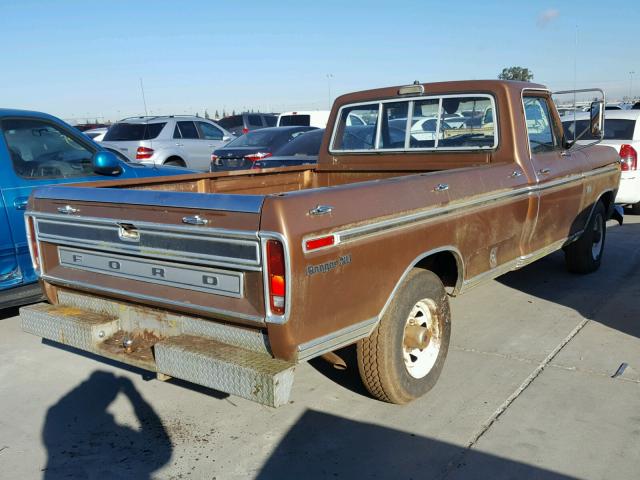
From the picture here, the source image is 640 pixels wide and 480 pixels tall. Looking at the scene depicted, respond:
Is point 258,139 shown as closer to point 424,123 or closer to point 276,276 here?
point 424,123

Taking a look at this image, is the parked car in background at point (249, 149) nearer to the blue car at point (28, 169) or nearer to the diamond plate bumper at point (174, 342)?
the blue car at point (28, 169)

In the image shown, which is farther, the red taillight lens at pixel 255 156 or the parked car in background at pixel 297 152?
the red taillight lens at pixel 255 156

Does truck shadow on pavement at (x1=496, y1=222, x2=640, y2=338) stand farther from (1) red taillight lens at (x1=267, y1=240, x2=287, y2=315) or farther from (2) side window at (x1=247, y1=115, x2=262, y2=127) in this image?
(2) side window at (x1=247, y1=115, x2=262, y2=127)

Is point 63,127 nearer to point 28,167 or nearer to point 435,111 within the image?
point 28,167

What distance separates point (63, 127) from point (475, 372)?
13.9ft

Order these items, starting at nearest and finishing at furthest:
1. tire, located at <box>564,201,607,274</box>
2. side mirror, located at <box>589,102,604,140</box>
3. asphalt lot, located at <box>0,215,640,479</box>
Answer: asphalt lot, located at <box>0,215,640,479</box>, side mirror, located at <box>589,102,604,140</box>, tire, located at <box>564,201,607,274</box>

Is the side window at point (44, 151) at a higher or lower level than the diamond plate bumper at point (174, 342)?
higher

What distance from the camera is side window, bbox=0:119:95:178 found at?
537 centimetres

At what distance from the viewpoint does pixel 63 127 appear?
5801mm

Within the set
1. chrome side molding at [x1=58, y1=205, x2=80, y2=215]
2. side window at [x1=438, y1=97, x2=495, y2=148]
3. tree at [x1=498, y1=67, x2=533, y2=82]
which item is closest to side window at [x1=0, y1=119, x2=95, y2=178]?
chrome side molding at [x1=58, y1=205, x2=80, y2=215]

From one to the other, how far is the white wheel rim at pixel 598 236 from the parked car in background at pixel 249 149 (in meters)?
6.27

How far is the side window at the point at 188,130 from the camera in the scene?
14515 mm

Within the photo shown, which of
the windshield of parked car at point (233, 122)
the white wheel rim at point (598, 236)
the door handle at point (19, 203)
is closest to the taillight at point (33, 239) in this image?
the door handle at point (19, 203)

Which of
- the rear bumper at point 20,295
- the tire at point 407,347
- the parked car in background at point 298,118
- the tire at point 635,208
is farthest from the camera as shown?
the parked car in background at point 298,118
